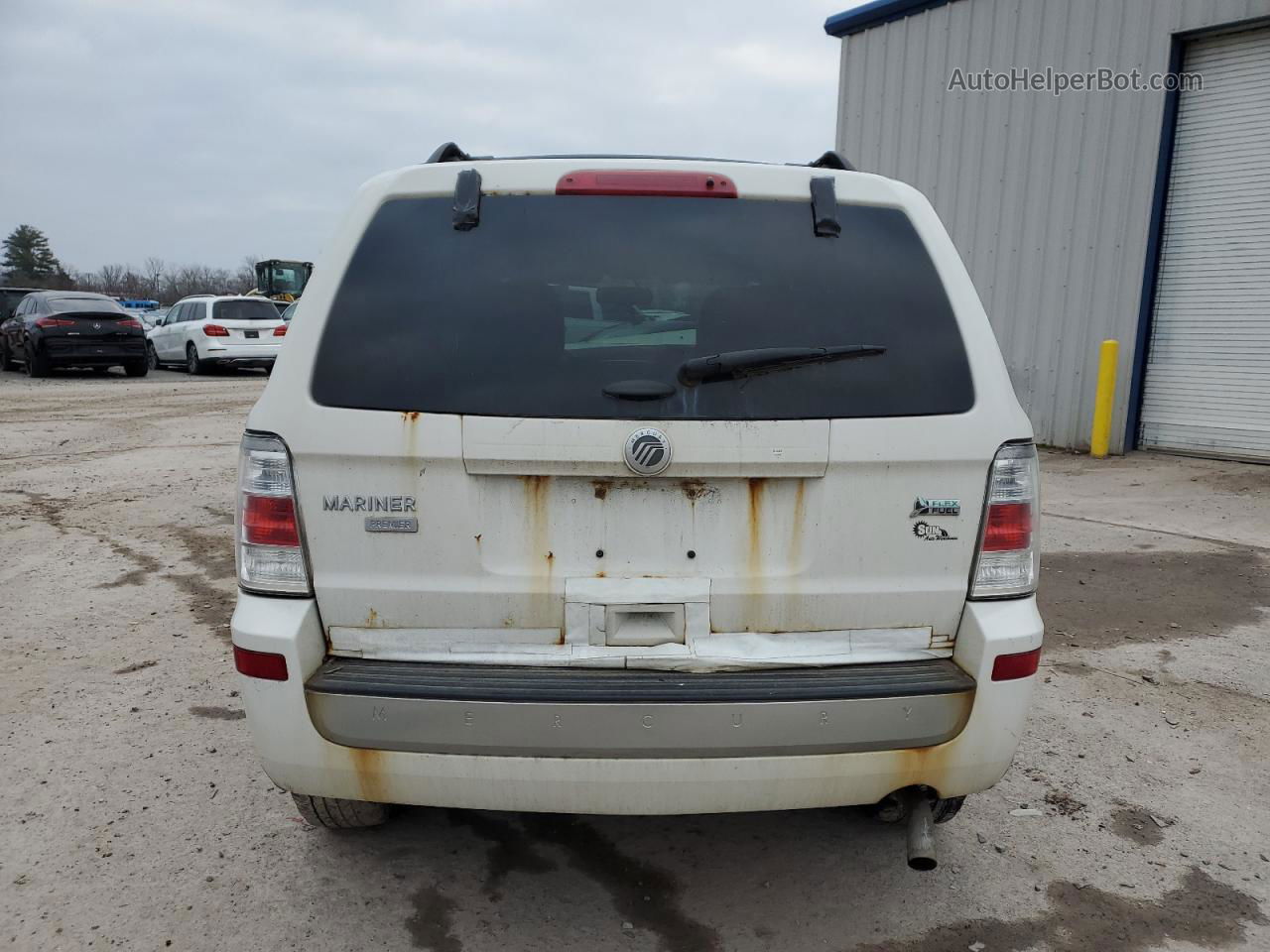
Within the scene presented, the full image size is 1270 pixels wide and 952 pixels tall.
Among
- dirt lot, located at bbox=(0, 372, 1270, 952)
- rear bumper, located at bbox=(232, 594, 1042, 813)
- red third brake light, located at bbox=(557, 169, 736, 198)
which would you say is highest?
red third brake light, located at bbox=(557, 169, 736, 198)

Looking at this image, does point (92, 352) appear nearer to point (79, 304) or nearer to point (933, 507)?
point (79, 304)

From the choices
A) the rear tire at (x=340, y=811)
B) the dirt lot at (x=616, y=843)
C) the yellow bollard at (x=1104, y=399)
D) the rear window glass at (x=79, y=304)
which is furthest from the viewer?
the rear window glass at (x=79, y=304)

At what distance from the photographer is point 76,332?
19.1 meters

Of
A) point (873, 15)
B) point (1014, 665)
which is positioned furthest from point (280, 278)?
point (1014, 665)

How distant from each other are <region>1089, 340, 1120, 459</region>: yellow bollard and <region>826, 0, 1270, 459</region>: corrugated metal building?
0.13m

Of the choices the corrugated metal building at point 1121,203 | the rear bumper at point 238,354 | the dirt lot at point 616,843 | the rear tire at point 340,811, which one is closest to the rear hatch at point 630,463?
the rear tire at point 340,811

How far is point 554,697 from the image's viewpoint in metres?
2.13

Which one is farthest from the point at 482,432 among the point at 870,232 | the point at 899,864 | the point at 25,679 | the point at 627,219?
the point at 25,679

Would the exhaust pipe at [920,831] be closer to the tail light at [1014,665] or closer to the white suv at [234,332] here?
the tail light at [1014,665]

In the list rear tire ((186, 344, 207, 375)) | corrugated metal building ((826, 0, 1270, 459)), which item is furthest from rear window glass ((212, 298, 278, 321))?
corrugated metal building ((826, 0, 1270, 459))

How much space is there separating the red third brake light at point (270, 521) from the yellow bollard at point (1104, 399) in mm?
10255

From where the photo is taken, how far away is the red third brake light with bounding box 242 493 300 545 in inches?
90.0

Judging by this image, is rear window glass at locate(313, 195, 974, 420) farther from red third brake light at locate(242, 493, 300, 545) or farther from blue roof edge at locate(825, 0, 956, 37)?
blue roof edge at locate(825, 0, 956, 37)

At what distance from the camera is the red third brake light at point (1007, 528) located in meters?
2.35
